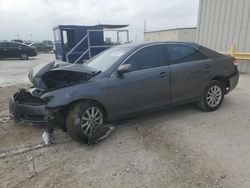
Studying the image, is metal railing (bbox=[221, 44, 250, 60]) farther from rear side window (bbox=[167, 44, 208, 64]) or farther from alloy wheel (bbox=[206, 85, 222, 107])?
rear side window (bbox=[167, 44, 208, 64])

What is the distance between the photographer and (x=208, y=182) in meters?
2.79

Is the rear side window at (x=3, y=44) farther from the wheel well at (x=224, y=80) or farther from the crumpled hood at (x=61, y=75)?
the wheel well at (x=224, y=80)

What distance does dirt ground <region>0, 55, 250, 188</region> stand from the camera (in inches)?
113

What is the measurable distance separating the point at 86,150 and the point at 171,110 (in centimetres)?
231

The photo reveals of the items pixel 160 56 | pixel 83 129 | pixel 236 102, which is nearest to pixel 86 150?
pixel 83 129

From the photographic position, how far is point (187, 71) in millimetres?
4613

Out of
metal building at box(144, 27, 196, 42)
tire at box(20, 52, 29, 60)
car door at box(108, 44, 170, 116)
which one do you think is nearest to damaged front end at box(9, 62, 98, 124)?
car door at box(108, 44, 170, 116)

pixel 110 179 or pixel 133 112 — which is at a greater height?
pixel 133 112

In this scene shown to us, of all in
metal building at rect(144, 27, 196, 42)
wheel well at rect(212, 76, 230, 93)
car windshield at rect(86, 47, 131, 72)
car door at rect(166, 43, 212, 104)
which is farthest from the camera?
metal building at rect(144, 27, 196, 42)

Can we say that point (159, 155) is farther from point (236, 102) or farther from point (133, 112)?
point (236, 102)

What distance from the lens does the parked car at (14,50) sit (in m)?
19.7

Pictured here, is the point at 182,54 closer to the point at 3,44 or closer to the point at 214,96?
the point at 214,96

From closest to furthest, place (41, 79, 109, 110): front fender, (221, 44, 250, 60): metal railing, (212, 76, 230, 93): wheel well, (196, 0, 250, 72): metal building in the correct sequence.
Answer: (41, 79, 109, 110): front fender → (212, 76, 230, 93): wheel well → (221, 44, 250, 60): metal railing → (196, 0, 250, 72): metal building

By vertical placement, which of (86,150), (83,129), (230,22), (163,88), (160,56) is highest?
(230,22)
